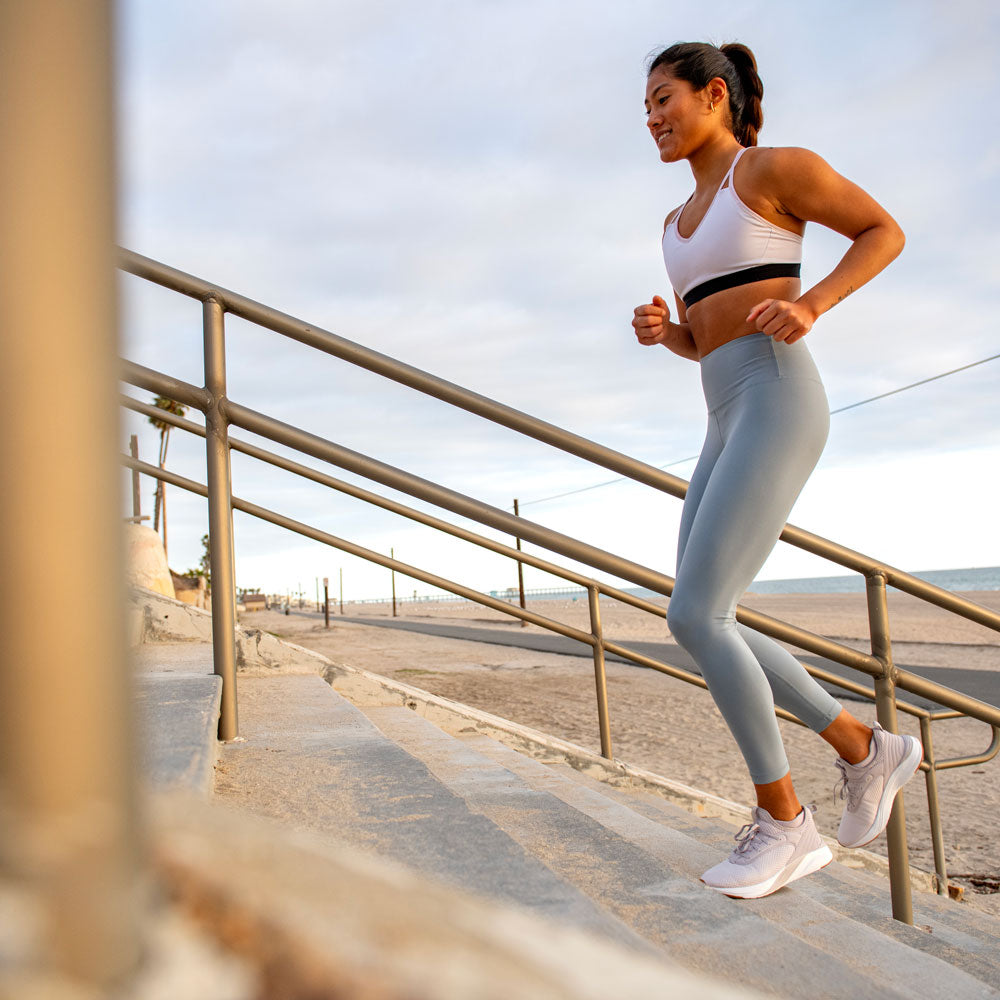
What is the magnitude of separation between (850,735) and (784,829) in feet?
0.93

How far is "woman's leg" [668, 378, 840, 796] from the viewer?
155cm

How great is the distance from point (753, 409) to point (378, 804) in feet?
3.13

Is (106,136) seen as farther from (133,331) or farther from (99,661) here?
(99,661)

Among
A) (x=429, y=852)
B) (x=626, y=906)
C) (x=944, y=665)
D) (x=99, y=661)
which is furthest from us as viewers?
(x=944, y=665)

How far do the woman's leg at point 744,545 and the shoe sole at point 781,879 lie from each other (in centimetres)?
15

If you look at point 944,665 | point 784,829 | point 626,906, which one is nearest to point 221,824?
point 626,906

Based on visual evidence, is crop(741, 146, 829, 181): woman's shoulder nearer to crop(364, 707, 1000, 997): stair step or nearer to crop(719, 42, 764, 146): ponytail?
crop(719, 42, 764, 146): ponytail

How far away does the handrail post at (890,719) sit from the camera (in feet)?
6.43

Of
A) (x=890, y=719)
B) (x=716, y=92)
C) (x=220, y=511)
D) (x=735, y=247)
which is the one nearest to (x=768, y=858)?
(x=890, y=719)

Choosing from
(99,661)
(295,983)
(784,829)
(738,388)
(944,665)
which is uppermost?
(738,388)

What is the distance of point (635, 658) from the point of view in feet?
9.99

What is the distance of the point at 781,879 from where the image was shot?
154 centimetres

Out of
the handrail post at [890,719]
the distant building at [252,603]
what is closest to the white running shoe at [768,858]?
the handrail post at [890,719]

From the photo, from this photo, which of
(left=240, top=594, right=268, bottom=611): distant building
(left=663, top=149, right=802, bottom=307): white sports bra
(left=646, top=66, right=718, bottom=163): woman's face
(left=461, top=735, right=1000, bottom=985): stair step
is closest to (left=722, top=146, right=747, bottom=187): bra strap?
(left=663, top=149, right=802, bottom=307): white sports bra
